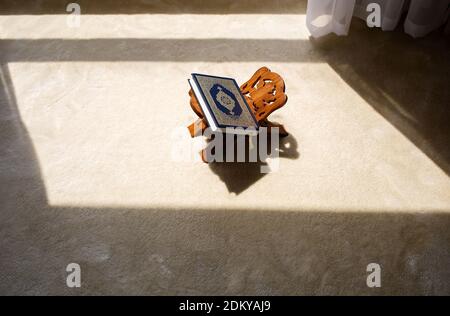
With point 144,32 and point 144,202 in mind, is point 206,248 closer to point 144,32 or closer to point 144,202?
point 144,202

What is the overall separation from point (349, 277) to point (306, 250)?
181 millimetres

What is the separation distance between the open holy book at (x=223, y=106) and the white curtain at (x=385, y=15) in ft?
2.68

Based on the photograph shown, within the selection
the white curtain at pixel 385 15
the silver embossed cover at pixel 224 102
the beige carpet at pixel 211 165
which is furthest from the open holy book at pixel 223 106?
the white curtain at pixel 385 15

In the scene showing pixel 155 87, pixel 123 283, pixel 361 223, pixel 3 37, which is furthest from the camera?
pixel 3 37

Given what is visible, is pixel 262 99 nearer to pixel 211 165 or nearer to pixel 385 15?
pixel 211 165

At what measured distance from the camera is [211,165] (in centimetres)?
190

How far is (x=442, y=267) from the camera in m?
1.60

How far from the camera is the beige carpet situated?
1608 millimetres

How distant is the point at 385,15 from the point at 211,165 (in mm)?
1335

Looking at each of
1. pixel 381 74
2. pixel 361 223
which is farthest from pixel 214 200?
pixel 381 74

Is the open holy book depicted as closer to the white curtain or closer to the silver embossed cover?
the silver embossed cover

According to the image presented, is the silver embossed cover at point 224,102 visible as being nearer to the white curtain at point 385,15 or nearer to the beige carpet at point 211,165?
the beige carpet at point 211,165

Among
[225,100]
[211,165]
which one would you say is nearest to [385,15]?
[225,100]

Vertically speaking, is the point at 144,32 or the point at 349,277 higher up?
the point at 144,32
